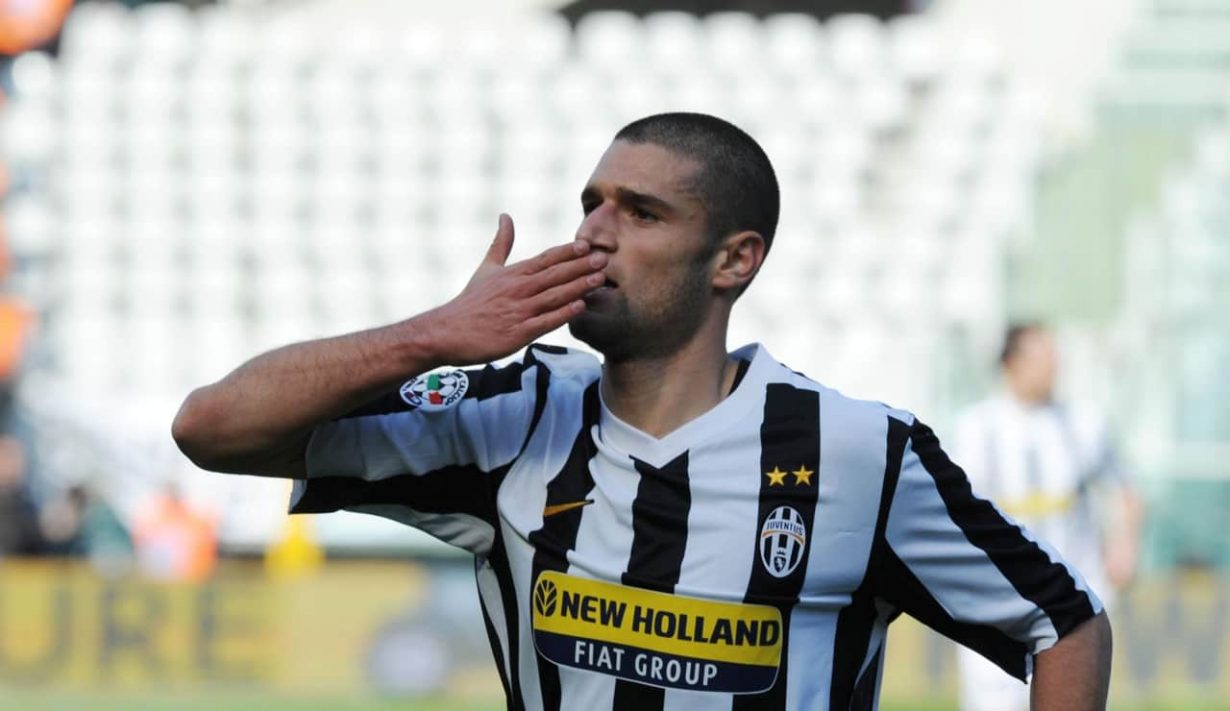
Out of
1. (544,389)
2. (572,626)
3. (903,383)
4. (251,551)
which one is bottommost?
(251,551)

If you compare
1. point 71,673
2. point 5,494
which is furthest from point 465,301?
point 5,494

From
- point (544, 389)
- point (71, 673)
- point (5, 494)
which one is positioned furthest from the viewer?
point (5, 494)

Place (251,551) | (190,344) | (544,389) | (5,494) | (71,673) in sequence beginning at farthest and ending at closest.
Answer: (190,344), (251,551), (5,494), (71,673), (544,389)

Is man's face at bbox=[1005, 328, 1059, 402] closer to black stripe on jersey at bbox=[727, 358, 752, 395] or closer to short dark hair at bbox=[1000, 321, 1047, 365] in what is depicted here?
short dark hair at bbox=[1000, 321, 1047, 365]

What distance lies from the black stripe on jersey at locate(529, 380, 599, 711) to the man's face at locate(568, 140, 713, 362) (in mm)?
181

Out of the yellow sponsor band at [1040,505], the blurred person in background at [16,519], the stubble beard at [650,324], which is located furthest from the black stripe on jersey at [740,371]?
the blurred person in background at [16,519]

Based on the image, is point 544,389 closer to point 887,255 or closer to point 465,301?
point 465,301

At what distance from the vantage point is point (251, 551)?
1611 centimetres

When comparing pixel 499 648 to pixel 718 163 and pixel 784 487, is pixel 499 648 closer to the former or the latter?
pixel 784 487

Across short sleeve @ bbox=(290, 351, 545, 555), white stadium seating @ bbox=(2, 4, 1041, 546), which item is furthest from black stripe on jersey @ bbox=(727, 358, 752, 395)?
white stadium seating @ bbox=(2, 4, 1041, 546)

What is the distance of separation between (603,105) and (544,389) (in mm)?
14947

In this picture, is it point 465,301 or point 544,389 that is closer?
point 465,301

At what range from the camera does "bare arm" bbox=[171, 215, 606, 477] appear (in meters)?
2.93

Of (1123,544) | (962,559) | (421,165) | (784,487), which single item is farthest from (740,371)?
(421,165)
